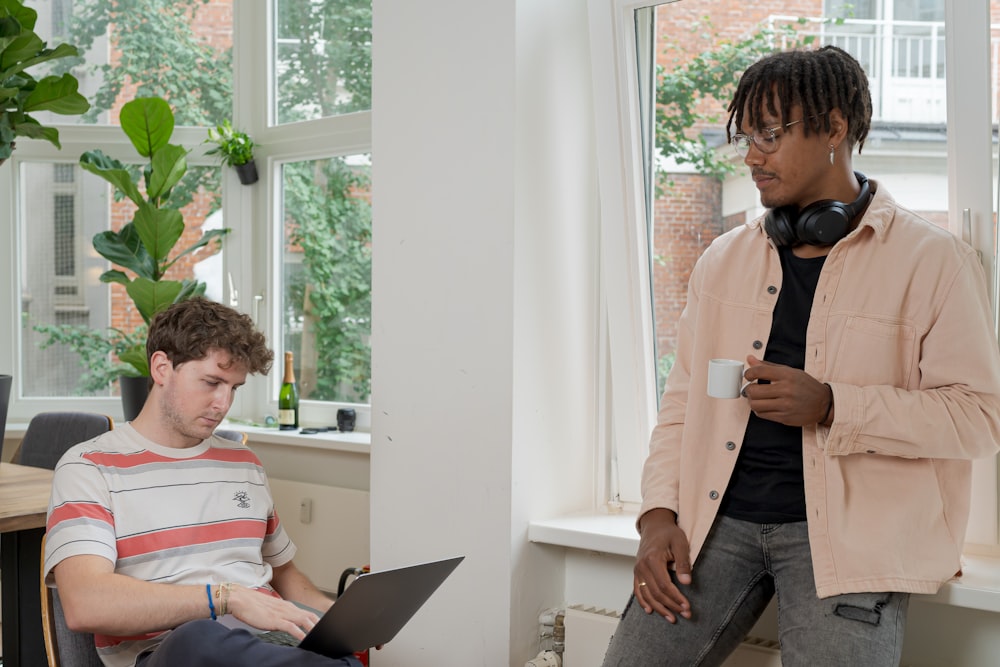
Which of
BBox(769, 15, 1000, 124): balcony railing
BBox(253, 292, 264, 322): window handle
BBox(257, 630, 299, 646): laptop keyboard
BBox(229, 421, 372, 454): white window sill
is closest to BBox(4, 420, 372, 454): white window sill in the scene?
BBox(229, 421, 372, 454): white window sill

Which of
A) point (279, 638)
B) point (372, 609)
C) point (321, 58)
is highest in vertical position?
point (321, 58)

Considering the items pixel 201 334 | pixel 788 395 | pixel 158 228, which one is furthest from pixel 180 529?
pixel 158 228

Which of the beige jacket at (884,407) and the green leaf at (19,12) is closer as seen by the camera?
the beige jacket at (884,407)

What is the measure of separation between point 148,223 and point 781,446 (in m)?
2.85

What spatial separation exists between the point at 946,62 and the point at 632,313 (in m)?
0.92

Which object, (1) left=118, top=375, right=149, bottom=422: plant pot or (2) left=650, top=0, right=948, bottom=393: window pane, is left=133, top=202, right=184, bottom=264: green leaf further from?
(2) left=650, top=0, right=948, bottom=393: window pane

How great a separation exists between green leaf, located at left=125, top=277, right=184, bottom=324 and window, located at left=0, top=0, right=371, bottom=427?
1.18 feet

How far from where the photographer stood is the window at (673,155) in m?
2.18

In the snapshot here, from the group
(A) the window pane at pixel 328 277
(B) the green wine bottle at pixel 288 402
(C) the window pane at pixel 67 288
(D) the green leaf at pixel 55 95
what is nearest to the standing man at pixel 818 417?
(A) the window pane at pixel 328 277

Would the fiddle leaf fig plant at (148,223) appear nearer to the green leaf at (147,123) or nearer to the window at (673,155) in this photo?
the green leaf at (147,123)

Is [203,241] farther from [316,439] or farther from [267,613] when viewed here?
[267,613]

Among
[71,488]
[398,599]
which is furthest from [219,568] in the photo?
[398,599]

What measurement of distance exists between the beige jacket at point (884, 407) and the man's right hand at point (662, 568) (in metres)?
0.03

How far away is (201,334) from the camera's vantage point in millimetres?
1903
